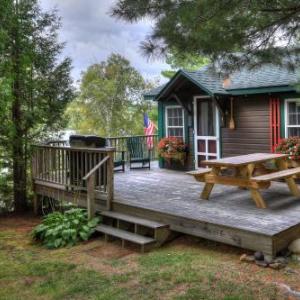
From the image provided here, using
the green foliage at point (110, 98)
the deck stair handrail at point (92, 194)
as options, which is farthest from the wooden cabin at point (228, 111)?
the green foliage at point (110, 98)

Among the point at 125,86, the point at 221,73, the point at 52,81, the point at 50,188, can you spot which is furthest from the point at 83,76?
the point at 221,73

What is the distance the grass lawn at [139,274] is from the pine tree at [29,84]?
2.98 m

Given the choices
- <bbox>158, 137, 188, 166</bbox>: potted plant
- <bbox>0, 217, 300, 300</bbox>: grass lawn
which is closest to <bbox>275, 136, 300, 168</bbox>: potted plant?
<bbox>158, 137, 188, 166</bbox>: potted plant

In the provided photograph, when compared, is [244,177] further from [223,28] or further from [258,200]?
[223,28]

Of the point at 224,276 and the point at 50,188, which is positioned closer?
the point at 224,276

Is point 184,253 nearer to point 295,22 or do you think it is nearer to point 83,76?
point 295,22

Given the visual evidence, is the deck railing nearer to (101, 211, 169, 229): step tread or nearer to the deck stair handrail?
the deck stair handrail

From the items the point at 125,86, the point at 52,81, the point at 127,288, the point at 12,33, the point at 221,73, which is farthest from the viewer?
the point at 125,86

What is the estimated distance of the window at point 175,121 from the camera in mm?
9867

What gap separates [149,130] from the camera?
43.1ft

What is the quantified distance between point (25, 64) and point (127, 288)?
5.54m

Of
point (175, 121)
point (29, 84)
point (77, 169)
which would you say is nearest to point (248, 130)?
point (175, 121)

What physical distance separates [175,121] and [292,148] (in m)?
3.40

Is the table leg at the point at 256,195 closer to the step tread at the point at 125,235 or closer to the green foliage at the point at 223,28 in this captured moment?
the step tread at the point at 125,235
